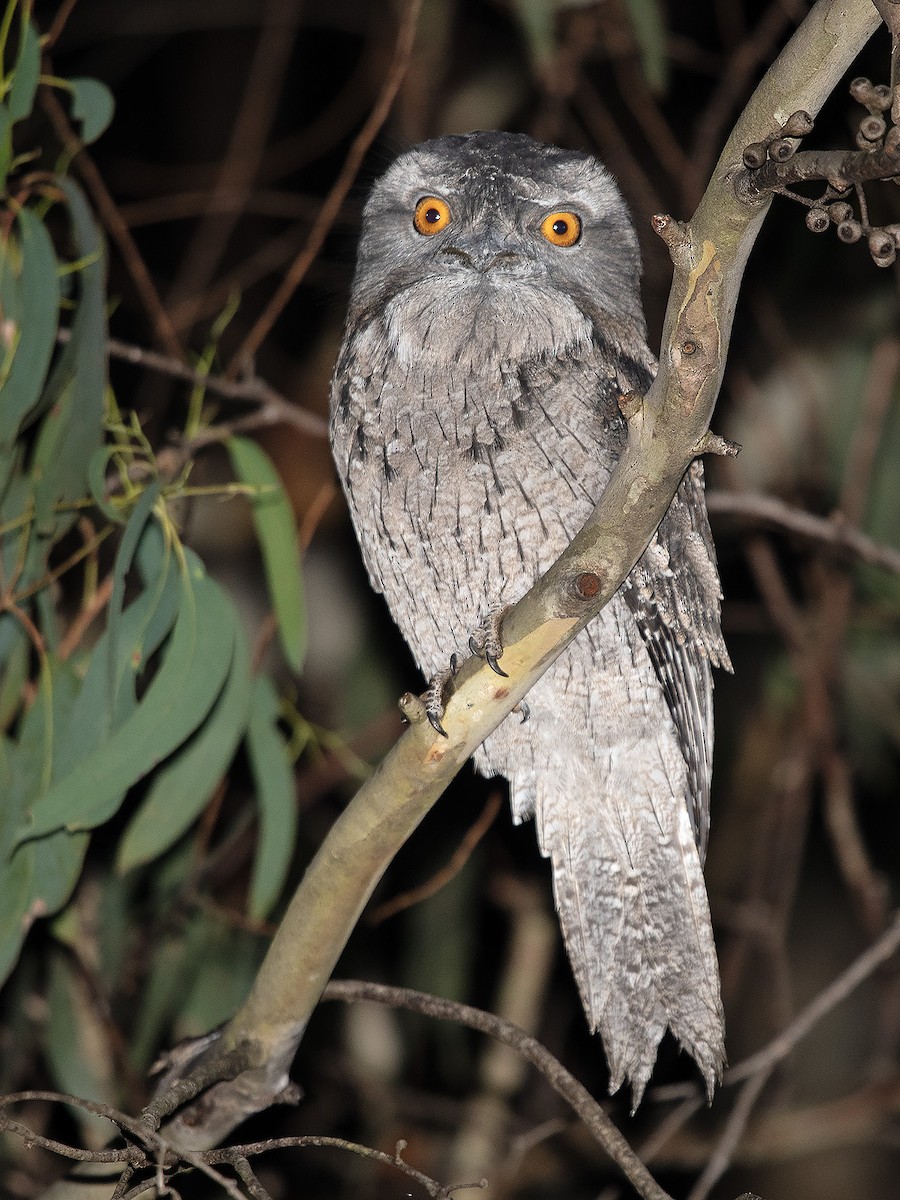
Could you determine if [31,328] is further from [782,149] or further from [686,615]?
[782,149]

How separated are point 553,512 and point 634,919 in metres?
0.84

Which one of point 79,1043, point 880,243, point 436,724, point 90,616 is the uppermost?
point 880,243

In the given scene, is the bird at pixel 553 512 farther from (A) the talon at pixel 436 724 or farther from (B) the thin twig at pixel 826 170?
(B) the thin twig at pixel 826 170

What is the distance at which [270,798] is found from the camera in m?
2.47

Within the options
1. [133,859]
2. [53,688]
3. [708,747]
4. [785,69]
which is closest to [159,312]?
[53,688]

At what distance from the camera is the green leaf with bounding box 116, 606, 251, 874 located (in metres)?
2.27

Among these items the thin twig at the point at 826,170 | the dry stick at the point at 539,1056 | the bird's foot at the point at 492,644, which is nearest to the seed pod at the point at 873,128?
the thin twig at the point at 826,170

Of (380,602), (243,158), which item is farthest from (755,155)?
(243,158)

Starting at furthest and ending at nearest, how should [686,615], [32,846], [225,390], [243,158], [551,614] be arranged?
[243,158]
[225,390]
[686,615]
[32,846]
[551,614]

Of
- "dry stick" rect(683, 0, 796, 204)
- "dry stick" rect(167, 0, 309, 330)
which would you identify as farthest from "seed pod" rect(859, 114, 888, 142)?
"dry stick" rect(167, 0, 309, 330)

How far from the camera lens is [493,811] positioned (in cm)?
271

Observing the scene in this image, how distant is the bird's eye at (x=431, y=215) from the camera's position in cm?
234

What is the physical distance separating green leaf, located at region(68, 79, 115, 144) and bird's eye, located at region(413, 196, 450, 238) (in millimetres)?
554

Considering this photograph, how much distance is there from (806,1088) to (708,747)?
320cm
